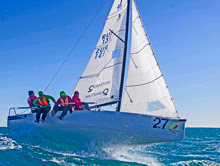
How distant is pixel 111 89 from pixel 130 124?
9.01ft

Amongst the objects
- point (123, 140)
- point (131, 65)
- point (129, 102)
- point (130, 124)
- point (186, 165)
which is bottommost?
point (186, 165)

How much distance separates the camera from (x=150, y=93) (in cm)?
953

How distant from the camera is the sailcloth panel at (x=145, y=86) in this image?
934 cm

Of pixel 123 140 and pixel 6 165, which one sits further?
pixel 123 140

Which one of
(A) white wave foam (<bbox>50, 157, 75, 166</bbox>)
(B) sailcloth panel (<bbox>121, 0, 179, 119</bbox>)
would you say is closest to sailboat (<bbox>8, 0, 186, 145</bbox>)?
(B) sailcloth panel (<bbox>121, 0, 179, 119</bbox>)

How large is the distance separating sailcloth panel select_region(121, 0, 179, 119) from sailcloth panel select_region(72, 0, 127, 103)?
0.73 meters

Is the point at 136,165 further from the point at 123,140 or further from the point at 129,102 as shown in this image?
the point at 129,102

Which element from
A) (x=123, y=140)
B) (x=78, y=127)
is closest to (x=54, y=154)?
(x=78, y=127)

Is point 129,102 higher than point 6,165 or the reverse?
higher

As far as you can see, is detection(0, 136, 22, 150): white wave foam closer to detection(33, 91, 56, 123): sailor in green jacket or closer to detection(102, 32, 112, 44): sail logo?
detection(33, 91, 56, 123): sailor in green jacket

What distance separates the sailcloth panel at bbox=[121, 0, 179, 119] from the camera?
9336mm

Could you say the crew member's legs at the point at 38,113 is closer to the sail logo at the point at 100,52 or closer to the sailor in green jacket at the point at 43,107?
the sailor in green jacket at the point at 43,107

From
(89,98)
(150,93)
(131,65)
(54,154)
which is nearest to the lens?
(54,154)

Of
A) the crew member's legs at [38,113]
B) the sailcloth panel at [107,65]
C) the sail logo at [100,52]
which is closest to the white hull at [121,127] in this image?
the crew member's legs at [38,113]
